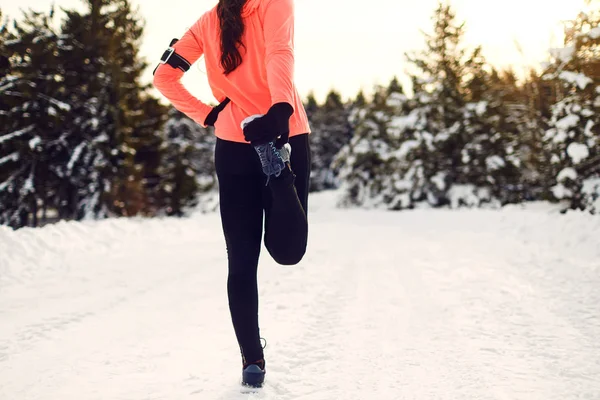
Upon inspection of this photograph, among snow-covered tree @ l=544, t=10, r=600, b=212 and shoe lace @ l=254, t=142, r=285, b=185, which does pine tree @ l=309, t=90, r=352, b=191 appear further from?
shoe lace @ l=254, t=142, r=285, b=185

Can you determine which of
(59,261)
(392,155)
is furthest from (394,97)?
(59,261)

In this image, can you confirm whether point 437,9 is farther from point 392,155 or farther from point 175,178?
point 175,178

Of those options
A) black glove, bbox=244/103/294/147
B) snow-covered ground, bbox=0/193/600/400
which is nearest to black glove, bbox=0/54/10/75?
snow-covered ground, bbox=0/193/600/400

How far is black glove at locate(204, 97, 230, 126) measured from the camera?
7.33ft

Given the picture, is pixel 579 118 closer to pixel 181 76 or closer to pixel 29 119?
pixel 181 76

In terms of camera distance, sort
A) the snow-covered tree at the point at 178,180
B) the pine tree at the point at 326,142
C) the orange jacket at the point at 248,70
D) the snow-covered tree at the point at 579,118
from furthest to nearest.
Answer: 1. the pine tree at the point at 326,142
2. the snow-covered tree at the point at 178,180
3. the snow-covered tree at the point at 579,118
4. the orange jacket at the point at 248,70

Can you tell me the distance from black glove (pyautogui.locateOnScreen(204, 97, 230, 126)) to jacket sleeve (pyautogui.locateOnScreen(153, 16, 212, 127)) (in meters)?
0.03

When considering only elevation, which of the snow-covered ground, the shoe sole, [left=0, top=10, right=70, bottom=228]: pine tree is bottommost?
the snow-covered ground

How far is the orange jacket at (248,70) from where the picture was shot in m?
2.00

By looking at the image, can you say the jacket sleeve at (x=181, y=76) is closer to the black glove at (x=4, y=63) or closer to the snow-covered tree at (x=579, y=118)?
the snow-covered tree at (x=579, y=118)

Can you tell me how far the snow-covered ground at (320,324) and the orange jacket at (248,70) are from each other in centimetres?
130

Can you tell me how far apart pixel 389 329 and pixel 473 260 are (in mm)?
3312

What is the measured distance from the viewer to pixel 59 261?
6.18 metres

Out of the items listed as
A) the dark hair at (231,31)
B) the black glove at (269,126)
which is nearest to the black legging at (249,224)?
the black glove at (269,126)
